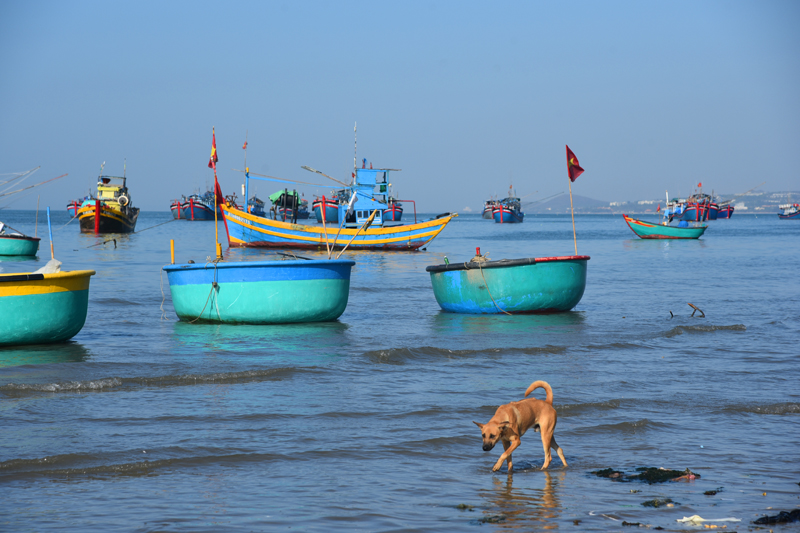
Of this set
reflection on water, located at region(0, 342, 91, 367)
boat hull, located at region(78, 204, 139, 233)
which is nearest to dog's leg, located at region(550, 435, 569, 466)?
reflection on water, located at region(0, 342, 91, 367)

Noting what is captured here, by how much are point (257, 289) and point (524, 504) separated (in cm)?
913

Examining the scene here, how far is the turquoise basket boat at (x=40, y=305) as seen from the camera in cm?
1084

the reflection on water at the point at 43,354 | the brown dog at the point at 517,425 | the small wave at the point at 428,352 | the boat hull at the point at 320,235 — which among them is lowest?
the small wave at the point at 428,352

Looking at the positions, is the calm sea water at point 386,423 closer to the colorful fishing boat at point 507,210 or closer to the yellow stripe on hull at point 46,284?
the yellow stripe on hull at point 46,284

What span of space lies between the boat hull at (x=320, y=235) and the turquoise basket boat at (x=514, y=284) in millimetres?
25199

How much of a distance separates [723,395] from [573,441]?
2.70 metres

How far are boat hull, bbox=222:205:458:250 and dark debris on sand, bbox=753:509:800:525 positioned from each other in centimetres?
3577

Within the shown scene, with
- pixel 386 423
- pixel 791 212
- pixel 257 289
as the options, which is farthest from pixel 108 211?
pixel 791 212

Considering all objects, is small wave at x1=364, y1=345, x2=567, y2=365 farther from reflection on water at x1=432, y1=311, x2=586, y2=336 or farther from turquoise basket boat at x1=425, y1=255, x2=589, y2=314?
turquoise basket boat at x1=425, y1=255, x2=589, y2=314

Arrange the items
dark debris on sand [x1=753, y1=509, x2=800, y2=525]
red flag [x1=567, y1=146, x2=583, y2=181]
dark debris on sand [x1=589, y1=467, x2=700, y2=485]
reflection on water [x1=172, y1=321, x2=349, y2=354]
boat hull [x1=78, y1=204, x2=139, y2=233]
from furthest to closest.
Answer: boat hull [x1=78, y1=204, x2=139, y2=233] → red flag [x1=567, y1=146, x2=583, y2=181] → reflection on water [x1=172, y1=321, x2=349, y2=354] → dark debris on sand [x1=589, y1=467, x2=700, y2=485] → dark debris on sand [x1=753, y1=509, x2=800, y2=525]

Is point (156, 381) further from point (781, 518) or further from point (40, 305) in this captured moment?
point (781, 518)

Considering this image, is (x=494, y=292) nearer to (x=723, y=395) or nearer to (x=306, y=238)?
(x=723, y=395)

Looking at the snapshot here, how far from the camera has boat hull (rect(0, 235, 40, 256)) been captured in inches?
1372

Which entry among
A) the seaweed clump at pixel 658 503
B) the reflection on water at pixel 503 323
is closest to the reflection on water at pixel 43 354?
the reflection on water at pixel 503 323
